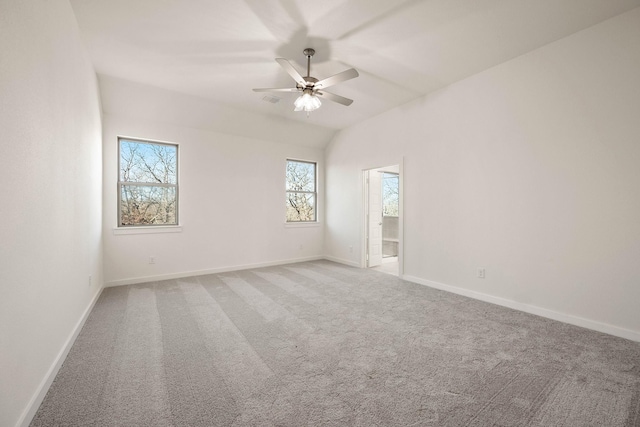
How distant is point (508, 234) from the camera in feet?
10.8

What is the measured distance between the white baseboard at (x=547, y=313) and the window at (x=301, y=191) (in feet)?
10.2

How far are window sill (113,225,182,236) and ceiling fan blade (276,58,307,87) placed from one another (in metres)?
3.26

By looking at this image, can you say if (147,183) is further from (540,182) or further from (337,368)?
(540,182)

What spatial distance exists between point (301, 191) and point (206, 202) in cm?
209

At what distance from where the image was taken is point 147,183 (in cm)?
448

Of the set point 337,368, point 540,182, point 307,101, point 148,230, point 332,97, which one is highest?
point 332,97

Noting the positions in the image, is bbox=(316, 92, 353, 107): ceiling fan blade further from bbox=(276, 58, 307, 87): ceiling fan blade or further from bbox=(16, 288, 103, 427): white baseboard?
bbox=(16, 288, 103, 427): white baseboard

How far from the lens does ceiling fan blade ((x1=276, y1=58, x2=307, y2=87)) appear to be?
2.56 meters

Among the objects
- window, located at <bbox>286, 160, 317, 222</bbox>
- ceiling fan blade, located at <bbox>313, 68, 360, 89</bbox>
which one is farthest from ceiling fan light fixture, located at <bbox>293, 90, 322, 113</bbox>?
window, located at <bbox>286, 160, 317, 222</bbox>

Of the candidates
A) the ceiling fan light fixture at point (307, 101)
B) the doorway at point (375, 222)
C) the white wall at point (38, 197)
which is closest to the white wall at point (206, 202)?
the doorway at point (375, 222)

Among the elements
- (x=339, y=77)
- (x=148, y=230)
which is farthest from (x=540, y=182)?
(x=148, y=230)

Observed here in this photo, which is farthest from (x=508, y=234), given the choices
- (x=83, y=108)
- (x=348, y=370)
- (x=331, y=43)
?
(x=83, y=108)

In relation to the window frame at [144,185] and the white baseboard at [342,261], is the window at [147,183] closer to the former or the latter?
the window frame at [144,185]

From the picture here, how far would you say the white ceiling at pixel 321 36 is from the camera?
236 cm
